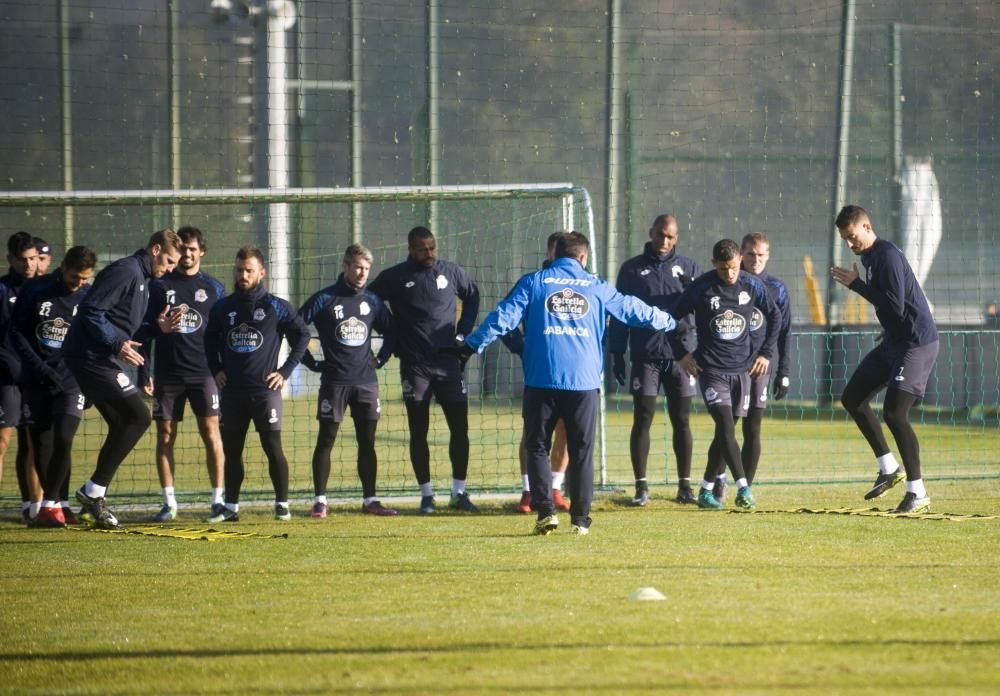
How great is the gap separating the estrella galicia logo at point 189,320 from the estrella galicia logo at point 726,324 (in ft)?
13.4

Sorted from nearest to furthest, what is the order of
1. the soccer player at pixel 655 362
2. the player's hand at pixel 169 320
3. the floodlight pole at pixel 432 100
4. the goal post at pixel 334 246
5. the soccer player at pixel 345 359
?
the player's hand at pixel 169 320
the soccer player at pixel 345 359
the soccer player at pixel 655 362
the goal post at pixel 334 246
the floodlight pole at pixel 432 100

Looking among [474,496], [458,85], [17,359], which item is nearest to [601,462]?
[474,496]

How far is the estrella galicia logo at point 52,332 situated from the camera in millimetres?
10039

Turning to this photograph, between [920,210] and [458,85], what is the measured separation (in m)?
9.64

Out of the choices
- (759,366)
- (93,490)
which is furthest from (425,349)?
(93,490)

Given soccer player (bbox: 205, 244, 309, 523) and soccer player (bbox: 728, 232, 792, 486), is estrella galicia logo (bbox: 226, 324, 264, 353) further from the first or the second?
soccer player (bbox: 728, 232, 792, 486)

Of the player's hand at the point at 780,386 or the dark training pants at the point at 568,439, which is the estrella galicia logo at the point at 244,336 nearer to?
the dark training pants at the point at 568,439

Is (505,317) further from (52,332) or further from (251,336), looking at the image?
(52,332)

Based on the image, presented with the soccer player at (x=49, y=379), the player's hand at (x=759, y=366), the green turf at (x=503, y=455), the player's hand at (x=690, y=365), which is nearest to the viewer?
the soccer player at (x=49, y=379)

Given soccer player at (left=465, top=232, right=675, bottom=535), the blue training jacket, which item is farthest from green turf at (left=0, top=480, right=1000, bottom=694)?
the blue training jacket

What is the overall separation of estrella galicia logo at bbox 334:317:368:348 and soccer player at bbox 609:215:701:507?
2128mm

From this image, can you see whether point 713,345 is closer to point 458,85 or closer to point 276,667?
point 276,667

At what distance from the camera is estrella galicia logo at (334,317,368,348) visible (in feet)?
34.3

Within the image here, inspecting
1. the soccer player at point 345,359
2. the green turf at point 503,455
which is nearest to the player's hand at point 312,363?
the soccer player at point 345,359
